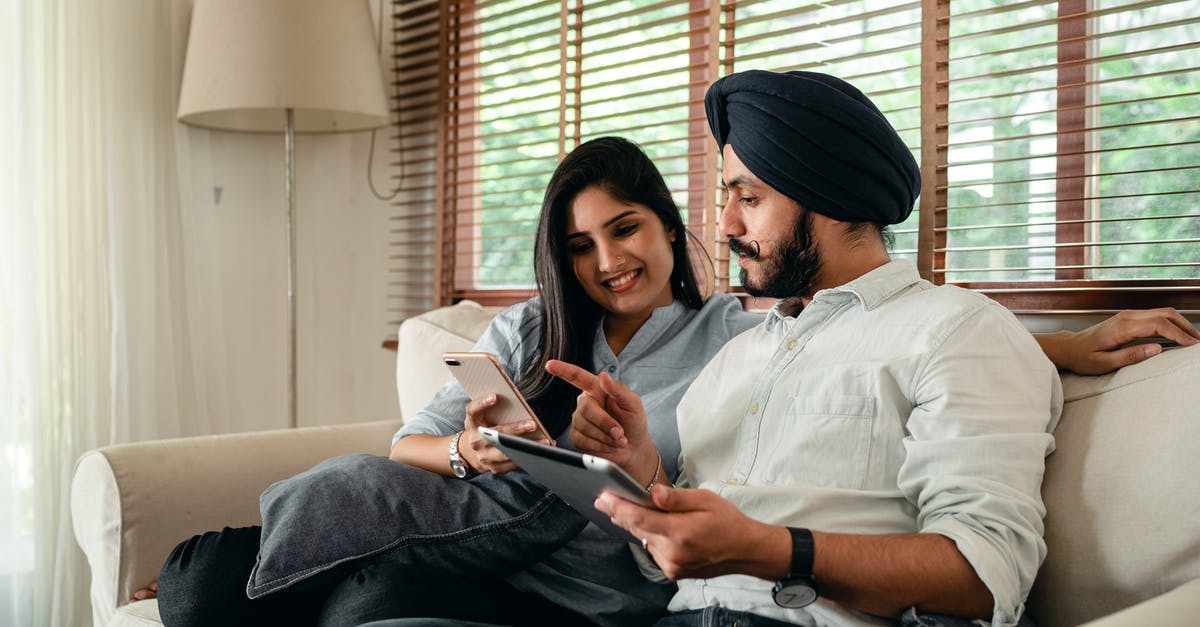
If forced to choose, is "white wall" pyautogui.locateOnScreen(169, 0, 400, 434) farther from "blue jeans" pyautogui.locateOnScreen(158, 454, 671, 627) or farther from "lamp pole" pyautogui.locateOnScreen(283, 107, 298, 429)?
"blue jeans" pyautogui.locateOnScreen(158, 454, 671, 627)

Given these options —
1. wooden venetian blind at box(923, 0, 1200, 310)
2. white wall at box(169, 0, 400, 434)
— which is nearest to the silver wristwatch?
wooden venetian blind at box(923, 0, 1200, 310)

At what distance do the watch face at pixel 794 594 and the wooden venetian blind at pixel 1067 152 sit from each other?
2.72ft

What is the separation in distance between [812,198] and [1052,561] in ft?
1.75

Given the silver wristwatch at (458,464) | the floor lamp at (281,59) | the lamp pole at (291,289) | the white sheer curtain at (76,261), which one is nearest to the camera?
the silver wristwatch at (458,464)

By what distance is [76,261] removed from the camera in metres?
2.50

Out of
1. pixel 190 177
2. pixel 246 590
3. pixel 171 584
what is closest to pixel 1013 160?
pixel 246 590

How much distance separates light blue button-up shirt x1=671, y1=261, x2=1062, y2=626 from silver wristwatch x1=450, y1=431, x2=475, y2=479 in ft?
1.18

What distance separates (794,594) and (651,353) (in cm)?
75

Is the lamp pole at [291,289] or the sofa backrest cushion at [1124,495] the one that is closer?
the sofa backrest cushion at [1124,495]

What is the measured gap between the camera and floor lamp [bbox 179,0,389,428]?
2508 millimetres

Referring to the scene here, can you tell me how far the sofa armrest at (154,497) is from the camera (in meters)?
1.68

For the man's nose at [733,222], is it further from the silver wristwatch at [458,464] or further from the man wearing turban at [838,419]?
the silver wristwatch at [458,464]

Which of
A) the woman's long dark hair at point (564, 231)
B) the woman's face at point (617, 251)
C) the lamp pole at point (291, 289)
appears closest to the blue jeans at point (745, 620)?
the woman's long dark hair at point (564, 231)

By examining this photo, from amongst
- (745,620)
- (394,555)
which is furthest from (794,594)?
(394,555)
